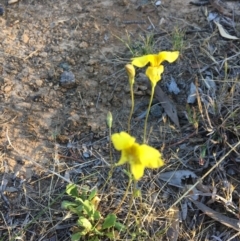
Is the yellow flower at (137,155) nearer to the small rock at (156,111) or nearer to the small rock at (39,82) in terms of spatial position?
the small rock at (156,111)

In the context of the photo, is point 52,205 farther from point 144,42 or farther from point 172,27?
point 172,27

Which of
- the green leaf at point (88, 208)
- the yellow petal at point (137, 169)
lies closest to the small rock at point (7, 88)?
the green leaf at point (88, 208)

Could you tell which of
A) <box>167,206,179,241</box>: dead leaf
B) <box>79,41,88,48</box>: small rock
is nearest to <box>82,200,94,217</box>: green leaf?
<box>167,206,179,241</box>: dead leaf

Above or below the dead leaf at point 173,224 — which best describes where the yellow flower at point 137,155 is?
above

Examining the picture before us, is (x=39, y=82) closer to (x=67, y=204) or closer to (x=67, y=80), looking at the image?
(x=67, y=80)

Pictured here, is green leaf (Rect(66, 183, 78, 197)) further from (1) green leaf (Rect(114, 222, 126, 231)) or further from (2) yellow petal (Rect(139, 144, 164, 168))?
(2) yellow petal (Rect(139, 144, 164, 168))

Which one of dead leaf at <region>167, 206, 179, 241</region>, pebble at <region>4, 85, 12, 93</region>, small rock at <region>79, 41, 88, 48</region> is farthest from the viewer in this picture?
small rock at <region>79, 41, 88, 48</region>
